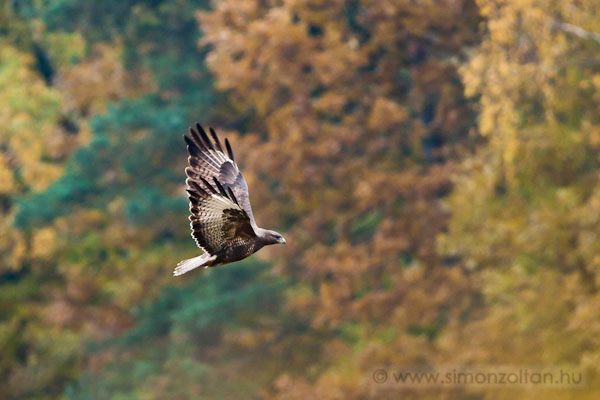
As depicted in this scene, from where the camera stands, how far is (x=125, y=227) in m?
25.6

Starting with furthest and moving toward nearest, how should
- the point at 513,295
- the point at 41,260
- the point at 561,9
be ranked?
the point at 41,260 → the point at 513,295 → the point at 561,9

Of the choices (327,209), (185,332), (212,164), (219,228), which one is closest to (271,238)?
(219,228)

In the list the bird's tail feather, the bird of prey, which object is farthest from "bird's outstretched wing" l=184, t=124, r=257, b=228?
the bird's tail feather

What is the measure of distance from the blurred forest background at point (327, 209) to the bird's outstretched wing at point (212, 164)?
942 centimetres

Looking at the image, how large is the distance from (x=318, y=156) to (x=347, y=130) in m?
0.68

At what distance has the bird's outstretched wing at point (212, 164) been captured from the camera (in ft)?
30.7

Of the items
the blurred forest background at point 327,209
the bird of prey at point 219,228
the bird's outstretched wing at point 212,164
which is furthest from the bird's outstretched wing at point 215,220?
the blurred forest background at point 327,209

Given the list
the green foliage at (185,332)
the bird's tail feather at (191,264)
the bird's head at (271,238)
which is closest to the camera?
the bird's tail feather at (191,264)

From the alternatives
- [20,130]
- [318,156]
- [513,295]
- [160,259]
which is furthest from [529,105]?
[20,130]

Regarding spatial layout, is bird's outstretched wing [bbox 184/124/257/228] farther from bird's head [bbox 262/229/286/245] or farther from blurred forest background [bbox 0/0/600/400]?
blurred forest background [bbox 0/0/600/400]

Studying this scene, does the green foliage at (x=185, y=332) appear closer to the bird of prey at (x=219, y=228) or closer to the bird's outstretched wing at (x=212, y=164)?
the bird's outstretched wing at (x=212, y=164)

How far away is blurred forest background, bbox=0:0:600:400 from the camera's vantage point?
778 inches

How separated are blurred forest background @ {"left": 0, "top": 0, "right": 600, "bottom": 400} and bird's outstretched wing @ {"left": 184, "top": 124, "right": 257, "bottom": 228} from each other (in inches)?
371

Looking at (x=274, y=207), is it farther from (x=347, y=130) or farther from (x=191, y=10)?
(x=191, y=10)
